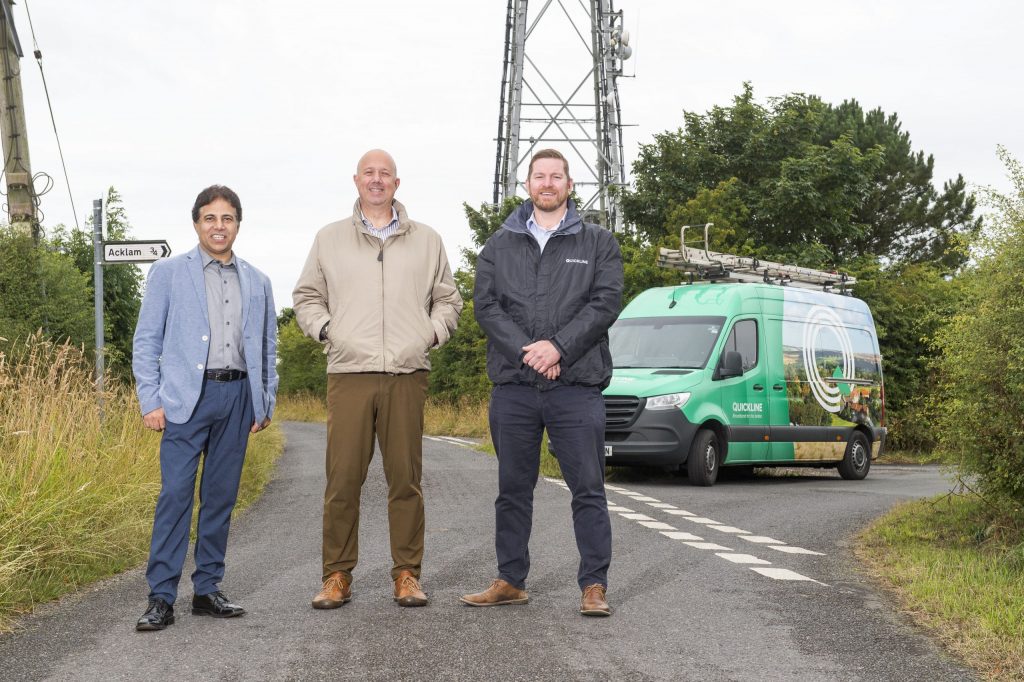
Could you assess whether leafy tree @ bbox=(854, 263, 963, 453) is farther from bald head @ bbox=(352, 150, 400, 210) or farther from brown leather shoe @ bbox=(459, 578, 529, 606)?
bald head @ bbox=(352, 150, 400, 210)

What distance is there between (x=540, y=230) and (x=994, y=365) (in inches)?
128

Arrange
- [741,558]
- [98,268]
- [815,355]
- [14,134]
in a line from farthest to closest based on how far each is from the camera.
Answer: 1. [815,355]
2. [14,134]
3. [98,268]
4. [741,558]

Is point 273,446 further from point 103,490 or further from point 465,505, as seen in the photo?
point 103,490

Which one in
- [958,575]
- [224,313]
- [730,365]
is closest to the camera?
[224,313]

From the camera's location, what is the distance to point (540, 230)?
6230 millimetres

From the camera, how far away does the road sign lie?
12484 millimetres

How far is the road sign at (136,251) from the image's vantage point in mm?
12484

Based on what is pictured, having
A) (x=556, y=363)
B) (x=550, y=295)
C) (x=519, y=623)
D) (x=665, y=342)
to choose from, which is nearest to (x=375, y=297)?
(x=550, y=295)

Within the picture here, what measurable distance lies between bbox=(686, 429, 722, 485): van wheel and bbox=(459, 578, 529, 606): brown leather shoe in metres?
8.20

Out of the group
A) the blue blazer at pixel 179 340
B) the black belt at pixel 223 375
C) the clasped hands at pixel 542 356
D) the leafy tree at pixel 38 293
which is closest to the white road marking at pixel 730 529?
the clasped hands at pixel 542 356

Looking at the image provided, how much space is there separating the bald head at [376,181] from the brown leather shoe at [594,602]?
7.17 feet

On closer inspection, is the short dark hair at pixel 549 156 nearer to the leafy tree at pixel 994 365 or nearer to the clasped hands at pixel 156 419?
the clasped hands at pixel 156 419

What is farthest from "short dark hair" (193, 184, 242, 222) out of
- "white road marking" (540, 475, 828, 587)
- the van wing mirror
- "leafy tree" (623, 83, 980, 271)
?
"leafy tree" (623, 83, 980, 271)

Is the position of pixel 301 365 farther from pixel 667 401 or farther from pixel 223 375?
pixel 223 375
